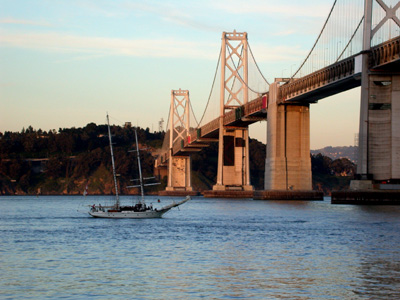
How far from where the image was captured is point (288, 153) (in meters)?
81.0

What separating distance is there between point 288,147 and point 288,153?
2.22 feet

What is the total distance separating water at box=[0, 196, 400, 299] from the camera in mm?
20797

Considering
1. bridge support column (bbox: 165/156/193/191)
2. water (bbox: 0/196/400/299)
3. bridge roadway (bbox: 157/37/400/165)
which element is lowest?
water (bbox: 0/196/400/299)

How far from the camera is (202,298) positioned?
1962cm

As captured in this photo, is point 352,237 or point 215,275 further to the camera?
point 352,237

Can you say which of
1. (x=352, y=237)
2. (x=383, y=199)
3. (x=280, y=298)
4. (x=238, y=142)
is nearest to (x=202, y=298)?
(x=280, y=298)

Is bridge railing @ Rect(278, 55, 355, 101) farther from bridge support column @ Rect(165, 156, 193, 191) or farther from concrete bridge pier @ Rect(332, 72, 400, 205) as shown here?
bridge support column @ Rect(165, 156, 193, 191)

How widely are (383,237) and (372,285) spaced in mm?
15381

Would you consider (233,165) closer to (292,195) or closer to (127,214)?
(292,195)

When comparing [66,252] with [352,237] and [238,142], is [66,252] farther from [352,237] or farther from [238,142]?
[238,142]

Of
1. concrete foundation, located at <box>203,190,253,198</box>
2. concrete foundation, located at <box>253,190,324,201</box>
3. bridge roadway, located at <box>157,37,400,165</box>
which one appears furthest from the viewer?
concrete foundation, located at <box>203,190,253,198</box>

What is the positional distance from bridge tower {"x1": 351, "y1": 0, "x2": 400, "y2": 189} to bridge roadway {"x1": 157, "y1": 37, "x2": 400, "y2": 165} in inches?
33.2

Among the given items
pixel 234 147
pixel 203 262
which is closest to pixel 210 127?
pixel 234 147

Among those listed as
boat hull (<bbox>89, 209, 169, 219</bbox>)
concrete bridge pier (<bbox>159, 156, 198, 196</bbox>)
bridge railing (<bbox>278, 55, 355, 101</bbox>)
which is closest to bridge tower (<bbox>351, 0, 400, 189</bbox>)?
bridge railing (<bbox>278, 55, 355, 101</bbox>)
